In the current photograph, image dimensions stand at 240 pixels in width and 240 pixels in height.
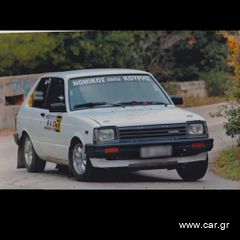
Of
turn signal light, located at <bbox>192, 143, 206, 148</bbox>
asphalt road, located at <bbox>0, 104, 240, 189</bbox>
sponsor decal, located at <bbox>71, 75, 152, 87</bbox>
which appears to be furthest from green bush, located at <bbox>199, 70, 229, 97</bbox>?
turn signal light, located at <bbox>192, 143, 206, 148</bbox>

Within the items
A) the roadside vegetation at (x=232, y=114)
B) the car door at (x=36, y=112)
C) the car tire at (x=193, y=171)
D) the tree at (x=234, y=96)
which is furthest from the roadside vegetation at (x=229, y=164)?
the car door at (x=36, y=112)

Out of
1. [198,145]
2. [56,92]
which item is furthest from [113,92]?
[198,145]

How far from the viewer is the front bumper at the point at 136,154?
12.4m

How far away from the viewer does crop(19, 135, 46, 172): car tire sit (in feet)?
46.7

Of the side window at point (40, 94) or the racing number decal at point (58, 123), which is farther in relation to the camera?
the side window at point (40, 94)

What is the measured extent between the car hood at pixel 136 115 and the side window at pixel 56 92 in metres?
0.60

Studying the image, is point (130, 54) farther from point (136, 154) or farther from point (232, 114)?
point (136, 154)

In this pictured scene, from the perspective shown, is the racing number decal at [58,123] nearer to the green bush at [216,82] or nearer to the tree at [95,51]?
the tree at [95,51]

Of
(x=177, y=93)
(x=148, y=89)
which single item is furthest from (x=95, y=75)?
(x=177, y=93)

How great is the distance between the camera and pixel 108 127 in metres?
12.5
